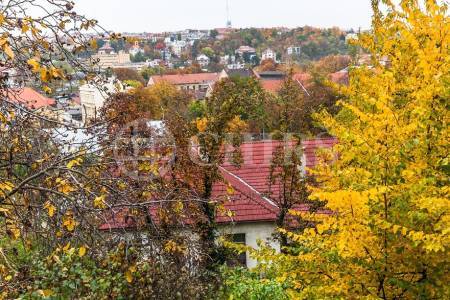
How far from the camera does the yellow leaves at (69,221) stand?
3.17m

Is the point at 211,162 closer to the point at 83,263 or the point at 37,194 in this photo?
the point at 83,263

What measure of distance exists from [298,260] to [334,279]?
26.7 inches

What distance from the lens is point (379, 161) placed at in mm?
4883

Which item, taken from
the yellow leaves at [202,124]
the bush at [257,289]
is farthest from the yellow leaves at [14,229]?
the yellow leaves at [202,124]

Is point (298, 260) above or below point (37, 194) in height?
below

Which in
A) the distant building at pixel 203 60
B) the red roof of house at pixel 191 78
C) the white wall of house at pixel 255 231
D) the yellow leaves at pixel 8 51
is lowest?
the white wall of house at pixel 255 231

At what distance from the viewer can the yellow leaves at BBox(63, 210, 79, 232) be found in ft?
10.4

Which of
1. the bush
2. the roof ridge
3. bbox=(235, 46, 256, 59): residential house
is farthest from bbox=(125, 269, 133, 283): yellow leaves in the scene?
bbox=(235, 46, 256, 59): residential house

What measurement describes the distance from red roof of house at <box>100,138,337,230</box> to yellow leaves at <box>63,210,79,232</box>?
8.09 metres

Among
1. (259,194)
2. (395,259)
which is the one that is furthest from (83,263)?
(259,194)

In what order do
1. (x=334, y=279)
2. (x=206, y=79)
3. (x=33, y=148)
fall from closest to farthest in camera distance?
(x=33, y=148) → (x=334, y=279) → (x=206, y=79)

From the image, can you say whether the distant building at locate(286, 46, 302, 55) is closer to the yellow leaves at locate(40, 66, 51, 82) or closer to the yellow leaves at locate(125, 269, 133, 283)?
the yellow leaves at locate(125, 269, 133, 283)

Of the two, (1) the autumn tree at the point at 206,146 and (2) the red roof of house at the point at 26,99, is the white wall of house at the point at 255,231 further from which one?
(2) the red roof of house at the point at 26,99

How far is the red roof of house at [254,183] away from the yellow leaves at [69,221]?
8.09 m
